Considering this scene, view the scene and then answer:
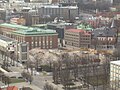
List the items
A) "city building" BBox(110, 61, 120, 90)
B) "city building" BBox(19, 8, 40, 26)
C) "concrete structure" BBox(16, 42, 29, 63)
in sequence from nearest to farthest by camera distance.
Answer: "city building" BBox(110, 61, 120, 90), "concrete structure" BBox(16, 42, 29, 63), "city building" BBox(19, 8, 40, 26)

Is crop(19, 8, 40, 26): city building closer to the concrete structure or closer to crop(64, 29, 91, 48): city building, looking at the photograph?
crop(64, 29, 91, 48): city building

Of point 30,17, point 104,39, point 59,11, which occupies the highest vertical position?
point 59,11

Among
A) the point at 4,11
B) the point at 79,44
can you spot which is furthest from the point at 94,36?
the point at 4,11

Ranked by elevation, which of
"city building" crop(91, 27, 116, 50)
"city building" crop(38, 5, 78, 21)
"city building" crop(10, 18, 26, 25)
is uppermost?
"city building" crop(38, 5, 78, 21)

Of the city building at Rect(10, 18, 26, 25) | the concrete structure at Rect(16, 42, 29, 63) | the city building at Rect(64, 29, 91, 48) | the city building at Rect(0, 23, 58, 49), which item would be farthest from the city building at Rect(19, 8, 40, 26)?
the concrete structure at Rect(16, 42, 29, 63)

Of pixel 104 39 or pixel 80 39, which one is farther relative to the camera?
pixel 104 39

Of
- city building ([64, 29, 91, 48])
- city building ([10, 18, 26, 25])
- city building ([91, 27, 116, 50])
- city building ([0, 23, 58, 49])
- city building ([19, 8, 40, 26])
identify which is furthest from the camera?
city building ([19, 8, 40, 26])

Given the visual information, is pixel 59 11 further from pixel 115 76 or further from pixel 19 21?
pixel 115 76

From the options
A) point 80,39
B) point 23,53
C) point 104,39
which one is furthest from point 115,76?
point 104,39

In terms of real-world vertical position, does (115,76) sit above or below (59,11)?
below

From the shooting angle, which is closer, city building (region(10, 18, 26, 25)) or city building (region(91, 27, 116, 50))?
city building (region(91, 27, 116, 50))

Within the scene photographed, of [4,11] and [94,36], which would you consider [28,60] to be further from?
[4,11]
